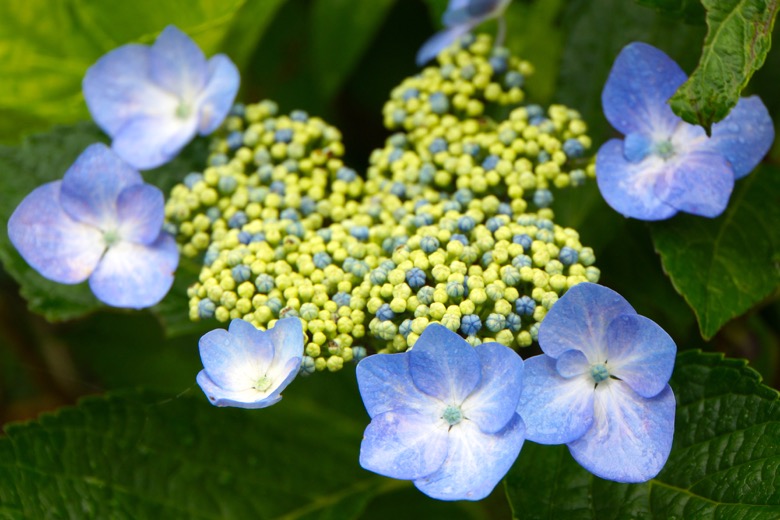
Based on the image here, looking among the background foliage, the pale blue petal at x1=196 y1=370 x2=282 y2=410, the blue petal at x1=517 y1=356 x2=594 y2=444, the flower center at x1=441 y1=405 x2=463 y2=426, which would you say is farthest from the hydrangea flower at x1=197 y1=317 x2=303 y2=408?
the background foliage

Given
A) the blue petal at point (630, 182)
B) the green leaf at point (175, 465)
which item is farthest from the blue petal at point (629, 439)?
the green leaf at point (175, 465)

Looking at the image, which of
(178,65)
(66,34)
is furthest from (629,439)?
(66,34)

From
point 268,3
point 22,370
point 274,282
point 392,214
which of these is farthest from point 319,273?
point 22,370

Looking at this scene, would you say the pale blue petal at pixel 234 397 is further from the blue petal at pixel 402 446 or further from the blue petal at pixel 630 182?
the blue petal at pixel 630 182

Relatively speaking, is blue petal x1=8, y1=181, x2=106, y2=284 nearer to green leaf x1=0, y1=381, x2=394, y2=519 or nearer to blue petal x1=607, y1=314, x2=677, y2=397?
green leaf x1=0, y1=381, x2=394, y2=519

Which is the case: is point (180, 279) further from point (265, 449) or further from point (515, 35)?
point (515, 35)
